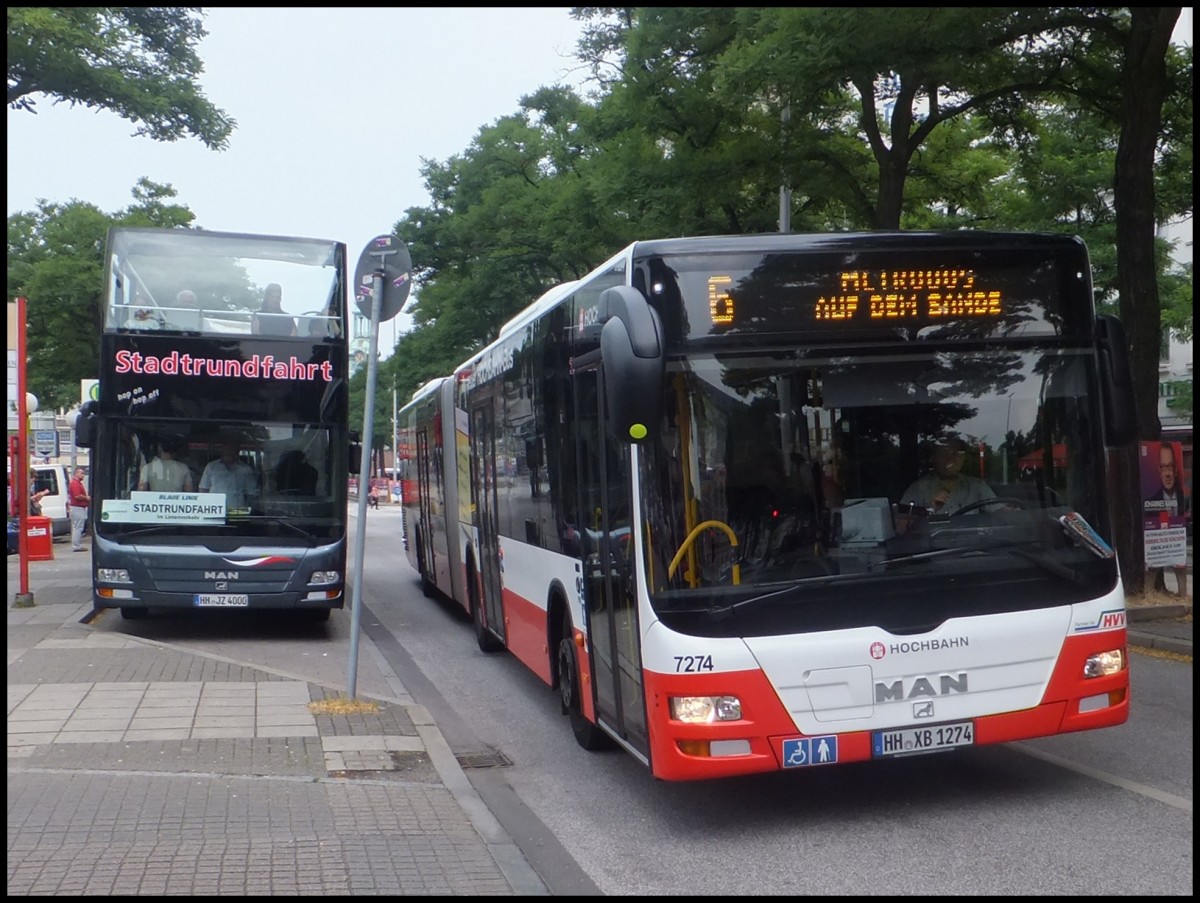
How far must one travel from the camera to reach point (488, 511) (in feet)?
39.0

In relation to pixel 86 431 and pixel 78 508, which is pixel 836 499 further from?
pixel 78 508

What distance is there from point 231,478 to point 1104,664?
9561 millimetres

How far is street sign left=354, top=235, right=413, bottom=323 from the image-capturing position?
32.4ft

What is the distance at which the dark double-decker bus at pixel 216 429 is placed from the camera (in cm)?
1361

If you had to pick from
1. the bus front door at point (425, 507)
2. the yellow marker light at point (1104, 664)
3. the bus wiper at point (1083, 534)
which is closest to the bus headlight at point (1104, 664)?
the yellow marker light at point (1104, 664)

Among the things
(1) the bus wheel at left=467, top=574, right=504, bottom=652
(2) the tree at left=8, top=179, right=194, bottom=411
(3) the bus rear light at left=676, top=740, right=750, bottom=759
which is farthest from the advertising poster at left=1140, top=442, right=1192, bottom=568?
(2) the tree at left=8, top=179, right=194, bottom=411

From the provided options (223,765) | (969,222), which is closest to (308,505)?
(223,765)

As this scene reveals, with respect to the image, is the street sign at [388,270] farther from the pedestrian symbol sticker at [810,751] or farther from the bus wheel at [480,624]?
the pedestrian symbol sticker at [810,751]

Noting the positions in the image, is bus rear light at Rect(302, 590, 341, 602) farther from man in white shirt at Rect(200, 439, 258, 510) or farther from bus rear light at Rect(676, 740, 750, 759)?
bus rear light at Rect(676, 740, 750, 759)

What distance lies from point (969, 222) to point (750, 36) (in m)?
11.6

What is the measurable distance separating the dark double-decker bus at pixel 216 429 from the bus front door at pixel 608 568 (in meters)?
6.89

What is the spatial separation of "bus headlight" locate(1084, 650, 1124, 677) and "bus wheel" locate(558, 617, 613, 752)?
9.97 feet

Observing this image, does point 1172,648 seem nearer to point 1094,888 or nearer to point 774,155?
point 1094,888

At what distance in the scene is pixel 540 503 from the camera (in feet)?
30.2
